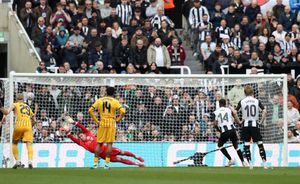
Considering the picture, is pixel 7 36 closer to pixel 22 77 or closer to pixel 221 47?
pixel 22 77

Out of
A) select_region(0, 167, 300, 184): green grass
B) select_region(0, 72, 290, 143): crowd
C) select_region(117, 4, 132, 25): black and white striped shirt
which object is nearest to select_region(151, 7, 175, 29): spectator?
select_region(117, 4, 132, 25): black and white striped shirt

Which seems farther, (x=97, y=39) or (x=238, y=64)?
(x=238, y=64)

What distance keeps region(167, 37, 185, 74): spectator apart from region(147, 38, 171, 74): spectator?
312mm

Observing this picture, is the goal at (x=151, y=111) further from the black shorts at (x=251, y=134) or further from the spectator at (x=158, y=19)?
the spectator at (x=158, y=19)

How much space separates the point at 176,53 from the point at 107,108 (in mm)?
7812

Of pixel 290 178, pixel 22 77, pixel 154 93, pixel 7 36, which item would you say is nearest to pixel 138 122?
pixel 154 93

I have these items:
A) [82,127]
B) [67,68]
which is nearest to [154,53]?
[67,68]

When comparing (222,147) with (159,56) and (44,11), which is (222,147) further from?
(44,11)

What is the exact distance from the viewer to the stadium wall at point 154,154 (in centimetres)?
3105

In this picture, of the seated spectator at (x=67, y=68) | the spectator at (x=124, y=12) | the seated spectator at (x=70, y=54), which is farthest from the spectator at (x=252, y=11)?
the seated spectator at (x=67, y=68)

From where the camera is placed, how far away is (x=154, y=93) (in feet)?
106

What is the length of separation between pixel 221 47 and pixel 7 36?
6380mm

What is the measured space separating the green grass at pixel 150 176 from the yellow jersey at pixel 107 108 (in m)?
1.41

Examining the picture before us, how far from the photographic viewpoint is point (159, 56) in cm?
3466
